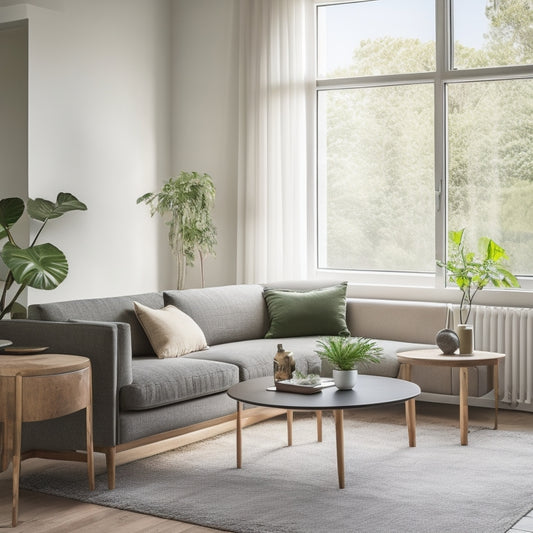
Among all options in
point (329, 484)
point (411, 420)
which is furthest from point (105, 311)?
point (411, 420)

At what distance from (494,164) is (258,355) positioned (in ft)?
7.46

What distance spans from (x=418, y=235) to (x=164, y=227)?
2.03m

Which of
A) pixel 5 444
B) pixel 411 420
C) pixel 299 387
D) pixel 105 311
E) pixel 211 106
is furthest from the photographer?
pixel 211 106

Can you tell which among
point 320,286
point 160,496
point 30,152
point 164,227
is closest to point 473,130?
point 320,286

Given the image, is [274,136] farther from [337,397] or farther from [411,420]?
[337,397]

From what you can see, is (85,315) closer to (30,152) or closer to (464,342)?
(30,152)

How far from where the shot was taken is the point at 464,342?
5.21m

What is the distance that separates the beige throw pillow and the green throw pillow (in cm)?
93

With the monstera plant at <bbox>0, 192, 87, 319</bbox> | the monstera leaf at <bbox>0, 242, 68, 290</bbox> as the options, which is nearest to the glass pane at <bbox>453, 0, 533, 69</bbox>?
the monstera plant at <bbox>0, 192, 87, 319</bbox>

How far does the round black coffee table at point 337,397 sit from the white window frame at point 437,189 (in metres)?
1.84

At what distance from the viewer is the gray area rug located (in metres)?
3.55

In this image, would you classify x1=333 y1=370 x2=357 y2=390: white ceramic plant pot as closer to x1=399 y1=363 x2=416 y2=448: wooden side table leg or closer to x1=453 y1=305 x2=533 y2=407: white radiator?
x1=399 y1=363 x2=416 y2=448: wooden side table leg

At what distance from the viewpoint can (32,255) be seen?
5.27 m

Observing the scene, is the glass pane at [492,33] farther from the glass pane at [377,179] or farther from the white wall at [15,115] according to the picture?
the white wall at [15,115]
